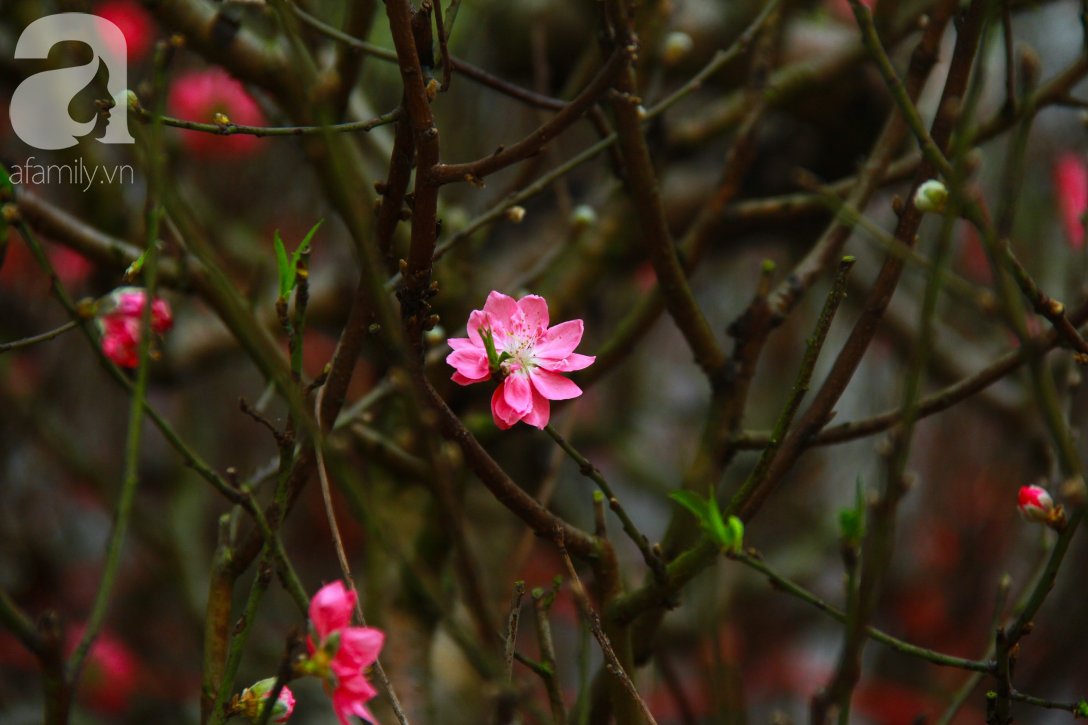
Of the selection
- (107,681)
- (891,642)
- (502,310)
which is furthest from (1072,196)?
(107,681)

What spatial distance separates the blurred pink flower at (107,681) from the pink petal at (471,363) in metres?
2.24

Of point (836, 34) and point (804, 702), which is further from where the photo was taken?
point (804, 702)

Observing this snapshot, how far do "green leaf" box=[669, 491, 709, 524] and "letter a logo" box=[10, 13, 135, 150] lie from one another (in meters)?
1.60

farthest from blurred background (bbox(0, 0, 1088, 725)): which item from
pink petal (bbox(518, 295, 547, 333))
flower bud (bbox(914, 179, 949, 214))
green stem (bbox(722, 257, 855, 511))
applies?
flower bud (bbox(914, 179, 949, 214))

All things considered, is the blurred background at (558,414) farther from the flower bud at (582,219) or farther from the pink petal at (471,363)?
the pink petal at (471,363)

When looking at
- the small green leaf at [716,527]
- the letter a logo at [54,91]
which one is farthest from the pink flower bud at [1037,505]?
the letter a logo at [54,91]

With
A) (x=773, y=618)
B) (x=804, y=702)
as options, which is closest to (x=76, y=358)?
(x=773, y=618)

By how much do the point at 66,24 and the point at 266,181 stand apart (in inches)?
48.0

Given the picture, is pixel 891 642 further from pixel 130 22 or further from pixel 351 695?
pixel 130 22

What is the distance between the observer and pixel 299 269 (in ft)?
2.32

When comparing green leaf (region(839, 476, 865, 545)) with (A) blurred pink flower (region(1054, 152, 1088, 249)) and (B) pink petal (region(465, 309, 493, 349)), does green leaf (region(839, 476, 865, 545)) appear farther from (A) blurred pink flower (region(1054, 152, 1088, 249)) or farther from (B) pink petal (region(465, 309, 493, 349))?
(A) blurred pink flower (region(1054, 152, 1088, 249))

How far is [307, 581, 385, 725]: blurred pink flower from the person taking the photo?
0.62 metres

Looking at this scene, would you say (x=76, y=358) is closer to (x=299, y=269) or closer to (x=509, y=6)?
(x=509, y=6)

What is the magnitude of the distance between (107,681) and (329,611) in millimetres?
2269
